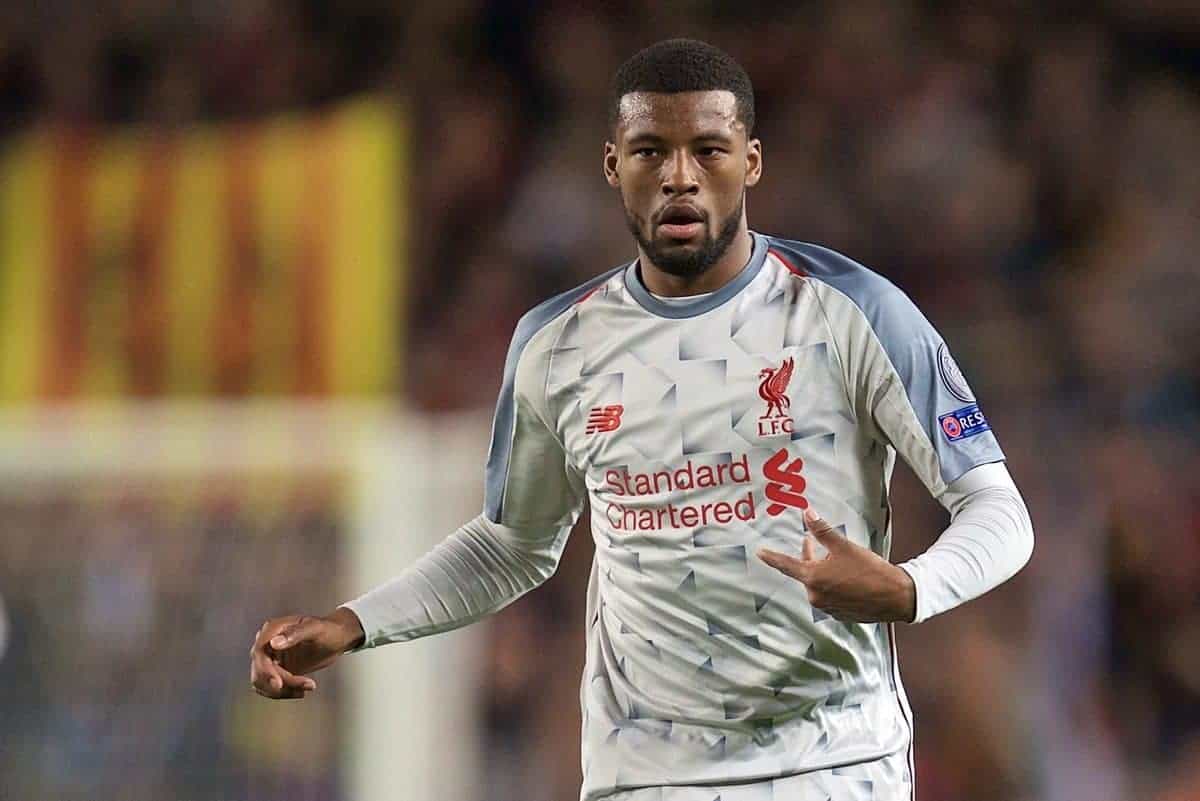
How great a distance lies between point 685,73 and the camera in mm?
3131

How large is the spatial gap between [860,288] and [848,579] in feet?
2.13

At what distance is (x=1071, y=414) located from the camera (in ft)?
22.2

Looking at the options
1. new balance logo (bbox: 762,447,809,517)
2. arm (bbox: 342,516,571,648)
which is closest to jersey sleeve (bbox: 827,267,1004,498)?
new balance logo (bbox: 762,447,809,517)

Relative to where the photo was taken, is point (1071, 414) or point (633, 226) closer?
point (633, 226)

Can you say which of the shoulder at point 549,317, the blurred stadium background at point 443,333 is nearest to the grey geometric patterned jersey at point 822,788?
the shoulder at point 549,317

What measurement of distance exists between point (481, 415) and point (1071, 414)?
2078mm

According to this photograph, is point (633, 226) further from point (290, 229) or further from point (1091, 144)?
point (1091, 144)

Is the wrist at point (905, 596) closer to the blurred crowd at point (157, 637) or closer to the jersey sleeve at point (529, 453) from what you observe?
the jersey sleeve at point (529, 453)

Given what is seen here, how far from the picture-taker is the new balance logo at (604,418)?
3217mm

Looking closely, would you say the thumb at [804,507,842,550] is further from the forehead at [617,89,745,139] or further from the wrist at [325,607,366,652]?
the wrist at [325,607,366,652]

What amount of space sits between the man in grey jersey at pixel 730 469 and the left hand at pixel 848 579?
0.30 metres

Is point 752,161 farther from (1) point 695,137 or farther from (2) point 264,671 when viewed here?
(2) point 264,671

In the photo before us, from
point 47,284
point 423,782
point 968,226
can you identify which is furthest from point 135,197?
point 968,226

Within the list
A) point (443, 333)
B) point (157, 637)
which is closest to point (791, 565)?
point (157, 637)
